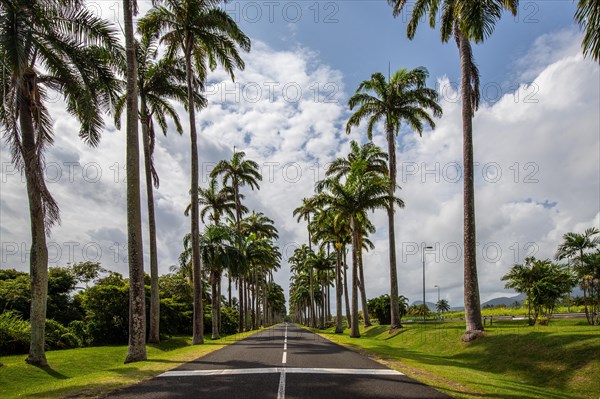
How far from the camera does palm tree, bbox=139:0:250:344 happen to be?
25078 millimetres

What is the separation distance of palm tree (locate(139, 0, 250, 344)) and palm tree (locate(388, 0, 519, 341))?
31.6ft

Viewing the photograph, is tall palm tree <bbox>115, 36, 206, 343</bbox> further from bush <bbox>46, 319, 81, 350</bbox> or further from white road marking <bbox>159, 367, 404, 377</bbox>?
white road marking <bbox>159, 367, 404, 377</bbox>

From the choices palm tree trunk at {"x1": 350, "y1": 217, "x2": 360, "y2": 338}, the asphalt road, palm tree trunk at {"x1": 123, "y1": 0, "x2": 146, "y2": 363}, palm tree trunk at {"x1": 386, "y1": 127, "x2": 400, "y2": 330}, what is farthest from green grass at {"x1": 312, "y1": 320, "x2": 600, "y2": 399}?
palm tree trunk at {"x1": 350, "y1": 217, "x2": 360, "y2": 338}

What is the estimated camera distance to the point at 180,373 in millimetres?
11391

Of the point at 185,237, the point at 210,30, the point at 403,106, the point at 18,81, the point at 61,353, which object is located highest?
the point at 210,30

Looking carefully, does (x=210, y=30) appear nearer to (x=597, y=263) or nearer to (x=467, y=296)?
(x=467, y=296)

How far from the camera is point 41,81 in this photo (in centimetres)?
1714

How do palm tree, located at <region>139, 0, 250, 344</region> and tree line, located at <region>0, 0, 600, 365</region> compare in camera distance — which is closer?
tree line, located at <region>0, 0, 600, 365</region>

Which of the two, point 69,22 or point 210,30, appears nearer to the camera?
point 69,22

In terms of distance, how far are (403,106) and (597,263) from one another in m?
16.7

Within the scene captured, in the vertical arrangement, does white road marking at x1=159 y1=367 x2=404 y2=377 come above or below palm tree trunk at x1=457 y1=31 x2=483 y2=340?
below

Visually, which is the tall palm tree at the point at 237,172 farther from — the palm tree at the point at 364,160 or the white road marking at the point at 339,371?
the white road marking at the point at 339,371

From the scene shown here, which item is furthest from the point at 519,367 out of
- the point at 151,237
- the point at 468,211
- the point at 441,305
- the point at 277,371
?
the point at 441,305

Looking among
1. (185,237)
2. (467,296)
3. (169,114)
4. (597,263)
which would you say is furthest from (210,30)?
(597,263)
